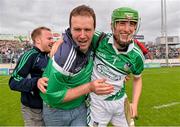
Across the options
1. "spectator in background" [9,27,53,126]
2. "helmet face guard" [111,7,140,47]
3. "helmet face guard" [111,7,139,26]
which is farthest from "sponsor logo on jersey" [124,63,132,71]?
"spectator in background" [9,27,53,126]

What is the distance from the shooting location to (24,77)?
4.07 meters

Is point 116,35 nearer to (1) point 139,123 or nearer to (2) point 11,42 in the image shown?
(1) point 139,123

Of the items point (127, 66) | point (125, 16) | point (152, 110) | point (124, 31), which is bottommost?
point (152, 110)

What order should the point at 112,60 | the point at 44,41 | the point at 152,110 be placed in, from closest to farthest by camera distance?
the point at 112,60 → the point at 44,41 → the point at 152,110

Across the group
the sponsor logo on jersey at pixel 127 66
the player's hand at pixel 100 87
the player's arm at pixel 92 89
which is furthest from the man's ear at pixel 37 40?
the player's hand at pixel 100 87

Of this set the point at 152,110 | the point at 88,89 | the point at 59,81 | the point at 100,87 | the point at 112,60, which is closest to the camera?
the point at 100,87

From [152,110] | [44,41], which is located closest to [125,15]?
[44,41]

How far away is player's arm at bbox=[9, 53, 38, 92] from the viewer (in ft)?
12.8

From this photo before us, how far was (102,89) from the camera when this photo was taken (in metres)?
2.88

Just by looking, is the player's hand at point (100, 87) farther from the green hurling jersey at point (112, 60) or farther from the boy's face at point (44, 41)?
the boy's face at point (44, 41)

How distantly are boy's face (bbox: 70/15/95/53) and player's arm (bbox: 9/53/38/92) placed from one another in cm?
96

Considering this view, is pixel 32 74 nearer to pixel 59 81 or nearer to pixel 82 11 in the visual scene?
pixel 59 81

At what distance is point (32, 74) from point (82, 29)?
1373mm

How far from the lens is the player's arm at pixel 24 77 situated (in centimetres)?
392
